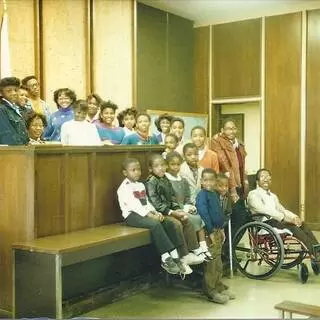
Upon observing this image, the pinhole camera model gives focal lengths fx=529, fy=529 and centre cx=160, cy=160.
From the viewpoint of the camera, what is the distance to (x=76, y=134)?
14.1ft

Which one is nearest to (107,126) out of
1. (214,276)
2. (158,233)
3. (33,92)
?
(33,92)

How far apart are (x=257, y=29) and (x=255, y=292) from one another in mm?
4850

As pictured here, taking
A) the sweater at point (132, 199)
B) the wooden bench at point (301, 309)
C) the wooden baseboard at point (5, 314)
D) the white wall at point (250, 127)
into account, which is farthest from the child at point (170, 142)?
the white wall at point (250, 127)

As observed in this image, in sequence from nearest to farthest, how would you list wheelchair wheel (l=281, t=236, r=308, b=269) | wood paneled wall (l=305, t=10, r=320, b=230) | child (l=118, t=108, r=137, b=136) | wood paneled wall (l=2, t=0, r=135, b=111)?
wheelchair wheel (l=281, t=236, r=308, b=269)
child (l=118, t=108, r=137, b=136)
wood paneled wall (l=2, t=0, r=135, b=111)
wood paneled wall (l=305, t=10, r=320, b=230)

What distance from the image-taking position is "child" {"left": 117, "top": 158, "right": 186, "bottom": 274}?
12.2 feet

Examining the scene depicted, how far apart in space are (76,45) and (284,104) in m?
3.14

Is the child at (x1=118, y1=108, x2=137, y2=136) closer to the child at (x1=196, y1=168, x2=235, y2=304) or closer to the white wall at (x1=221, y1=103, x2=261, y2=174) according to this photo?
the child at (x1=196, y1=168, x2=235, y2=304)

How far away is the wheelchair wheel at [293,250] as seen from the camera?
174 inches

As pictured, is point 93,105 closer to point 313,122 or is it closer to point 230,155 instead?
point 230,155

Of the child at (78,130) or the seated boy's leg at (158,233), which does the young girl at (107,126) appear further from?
the seated boy's leg at (158,233)

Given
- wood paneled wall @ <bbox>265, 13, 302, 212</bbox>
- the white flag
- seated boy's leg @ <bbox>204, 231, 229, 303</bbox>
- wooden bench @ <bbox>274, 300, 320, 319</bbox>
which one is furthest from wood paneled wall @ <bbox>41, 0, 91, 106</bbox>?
wooden bench @ <bbox>274, 300, 320, 319</bbox>

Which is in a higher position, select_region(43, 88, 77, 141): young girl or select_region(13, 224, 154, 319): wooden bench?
select_region(43, 88, 77, 141): young girl

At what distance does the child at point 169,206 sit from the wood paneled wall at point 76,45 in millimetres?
2379

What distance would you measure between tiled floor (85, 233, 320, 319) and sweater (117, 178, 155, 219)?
650 millimetres
